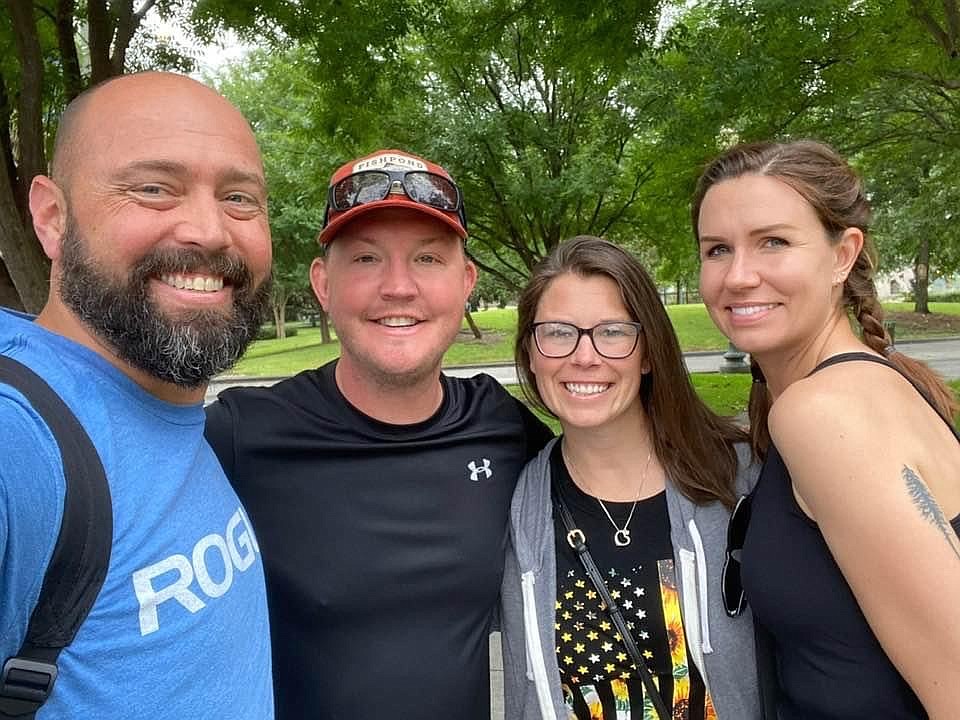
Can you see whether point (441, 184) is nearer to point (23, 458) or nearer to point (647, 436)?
point (647, 436)

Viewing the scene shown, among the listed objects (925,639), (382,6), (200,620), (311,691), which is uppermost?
(382,6)

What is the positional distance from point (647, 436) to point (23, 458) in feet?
6.34

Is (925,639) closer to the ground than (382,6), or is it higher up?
closer to the ground

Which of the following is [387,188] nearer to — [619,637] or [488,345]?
[619,637]

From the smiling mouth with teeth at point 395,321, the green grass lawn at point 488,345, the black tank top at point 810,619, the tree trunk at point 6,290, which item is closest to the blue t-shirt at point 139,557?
the smiling mouth with teeth at point 395,321

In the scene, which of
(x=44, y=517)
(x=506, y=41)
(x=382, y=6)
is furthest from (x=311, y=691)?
(x=506, y=41)

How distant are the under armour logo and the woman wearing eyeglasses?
0.13 meters

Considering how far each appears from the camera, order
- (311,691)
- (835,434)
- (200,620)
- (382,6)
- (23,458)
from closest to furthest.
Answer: (23,458) → (200,620) → (835,434) → (311,691) → (382,6)

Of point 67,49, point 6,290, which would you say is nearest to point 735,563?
point 6,290

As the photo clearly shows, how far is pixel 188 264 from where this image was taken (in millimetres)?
1624

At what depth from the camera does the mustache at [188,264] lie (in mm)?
1593

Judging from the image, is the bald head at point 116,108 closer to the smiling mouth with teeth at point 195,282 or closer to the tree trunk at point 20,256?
the smiling mouth with teeth at point 195,282

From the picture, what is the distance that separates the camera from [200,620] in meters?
1.45

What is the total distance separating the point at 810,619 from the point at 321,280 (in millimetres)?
1946
